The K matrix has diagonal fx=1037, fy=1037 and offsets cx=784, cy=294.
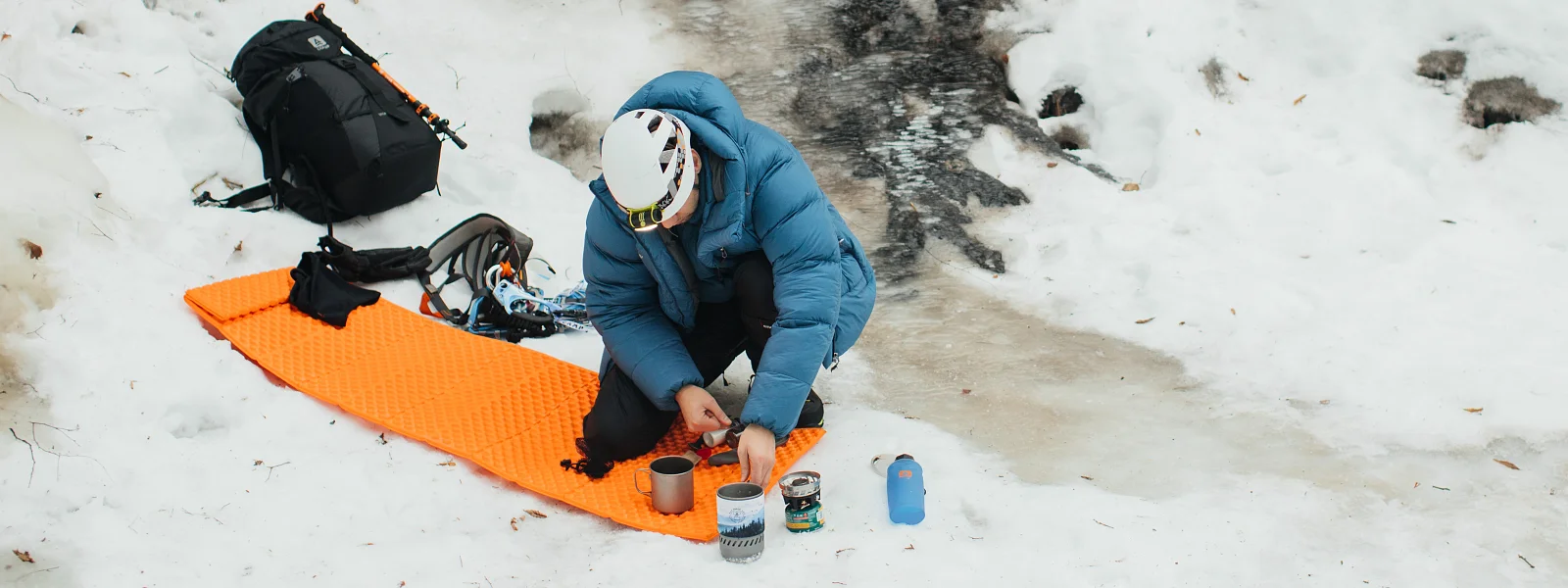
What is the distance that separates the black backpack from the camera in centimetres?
438

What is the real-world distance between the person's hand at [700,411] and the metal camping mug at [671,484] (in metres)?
0.11

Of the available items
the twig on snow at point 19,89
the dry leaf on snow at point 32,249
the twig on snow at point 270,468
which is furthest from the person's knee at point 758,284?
the twig on snow at point 19,89

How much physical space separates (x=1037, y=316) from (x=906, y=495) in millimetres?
1854

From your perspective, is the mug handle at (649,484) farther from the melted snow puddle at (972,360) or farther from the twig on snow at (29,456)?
the twig on snow at (29,456)

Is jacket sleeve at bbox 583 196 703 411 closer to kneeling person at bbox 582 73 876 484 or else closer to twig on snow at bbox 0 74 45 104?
kneeling person at bbox 582 73 876 484

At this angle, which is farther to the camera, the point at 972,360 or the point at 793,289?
the point at 972,360

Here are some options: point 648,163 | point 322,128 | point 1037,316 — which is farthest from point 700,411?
point 322,128

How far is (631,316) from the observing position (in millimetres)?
3242

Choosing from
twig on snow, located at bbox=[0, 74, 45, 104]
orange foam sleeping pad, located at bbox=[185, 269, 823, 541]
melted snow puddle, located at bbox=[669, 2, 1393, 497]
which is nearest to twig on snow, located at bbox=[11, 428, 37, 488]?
orange foam sleeping pad, located at bbox=[185, 269, 823, 541]

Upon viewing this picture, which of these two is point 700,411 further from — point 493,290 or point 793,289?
point 493,290

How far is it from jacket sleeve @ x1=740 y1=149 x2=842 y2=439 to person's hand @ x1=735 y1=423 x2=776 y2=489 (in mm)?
27

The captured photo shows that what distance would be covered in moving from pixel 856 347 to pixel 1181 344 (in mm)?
1301

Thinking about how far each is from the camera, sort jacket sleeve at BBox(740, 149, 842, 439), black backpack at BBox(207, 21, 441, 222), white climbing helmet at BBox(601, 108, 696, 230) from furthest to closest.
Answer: black backpack at BBox(207, 21, 441, 222)
jacket sleeve at BBox(740, 149, 842, 439)
white climbing helmet at BBox(601, 108, 696, 230)

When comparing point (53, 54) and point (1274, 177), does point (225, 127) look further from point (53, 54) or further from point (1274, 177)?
point (1274, 177)
